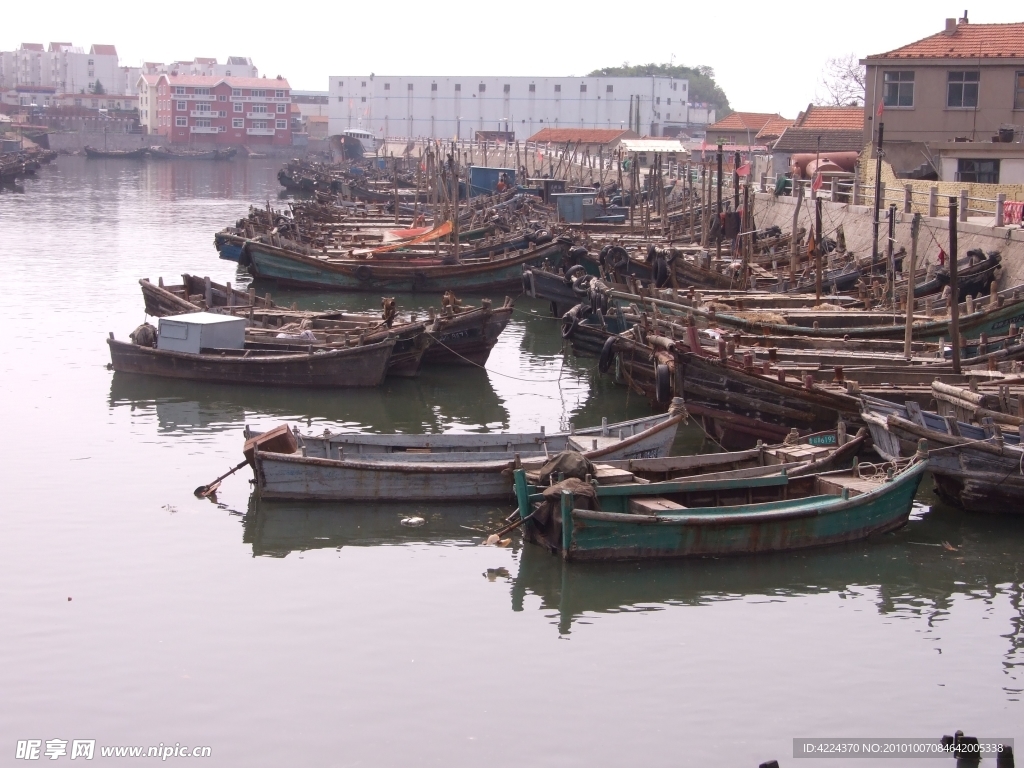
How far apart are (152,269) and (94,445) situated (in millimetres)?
25313

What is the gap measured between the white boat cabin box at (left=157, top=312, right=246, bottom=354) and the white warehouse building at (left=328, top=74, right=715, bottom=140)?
328 feet

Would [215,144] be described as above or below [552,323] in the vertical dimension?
above

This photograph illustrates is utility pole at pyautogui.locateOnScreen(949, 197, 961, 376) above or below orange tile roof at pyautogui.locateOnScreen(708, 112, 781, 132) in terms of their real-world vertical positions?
below

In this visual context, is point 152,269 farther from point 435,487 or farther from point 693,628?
point 693,628

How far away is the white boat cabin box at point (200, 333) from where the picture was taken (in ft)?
83.1

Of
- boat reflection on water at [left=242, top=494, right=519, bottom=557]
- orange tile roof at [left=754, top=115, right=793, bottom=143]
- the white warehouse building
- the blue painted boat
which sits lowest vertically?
boat reflection on water at [left=242, top=494, right=519, bottom=557]

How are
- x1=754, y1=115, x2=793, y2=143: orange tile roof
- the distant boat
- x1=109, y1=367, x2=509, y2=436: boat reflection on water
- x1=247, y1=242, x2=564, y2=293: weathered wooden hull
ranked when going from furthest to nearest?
the distant boat < x1=754, y1=115, x2=793, y2=143: orange tile roof < x1=247, y1=242, x2=564, y2=293: weathered wooden hull < x1=109, y1=367, x2=509, y2=436: boat reflection on water

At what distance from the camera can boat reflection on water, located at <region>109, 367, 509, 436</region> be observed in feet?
77.0

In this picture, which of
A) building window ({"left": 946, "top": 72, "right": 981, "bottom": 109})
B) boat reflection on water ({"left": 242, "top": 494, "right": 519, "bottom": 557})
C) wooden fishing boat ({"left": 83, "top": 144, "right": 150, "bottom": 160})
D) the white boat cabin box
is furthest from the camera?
wooden fishing boat ({"left": 83, "top": 144, "right": 150, "bottom": 160})

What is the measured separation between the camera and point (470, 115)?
130875 millimetres

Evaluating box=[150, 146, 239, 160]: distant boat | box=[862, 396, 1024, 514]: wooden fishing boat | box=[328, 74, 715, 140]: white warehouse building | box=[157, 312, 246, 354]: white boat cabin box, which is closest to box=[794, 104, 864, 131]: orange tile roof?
box=[157, 312, 246, 354]: white boat cabin box

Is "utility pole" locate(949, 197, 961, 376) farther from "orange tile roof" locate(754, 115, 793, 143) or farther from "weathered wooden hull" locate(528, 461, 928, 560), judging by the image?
"orange tile roof" locate(754, 115, 793, 143)

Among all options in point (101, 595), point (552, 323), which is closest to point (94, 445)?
point (101, 595)

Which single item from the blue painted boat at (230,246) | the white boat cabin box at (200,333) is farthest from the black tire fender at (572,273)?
the blue painted boat at (230,246)
